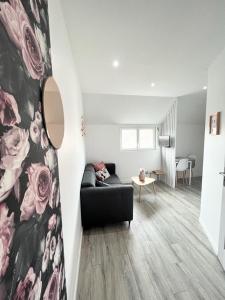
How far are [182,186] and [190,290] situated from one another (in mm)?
3304

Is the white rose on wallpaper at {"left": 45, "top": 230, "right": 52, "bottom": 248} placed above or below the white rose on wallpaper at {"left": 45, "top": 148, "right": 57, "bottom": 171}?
below

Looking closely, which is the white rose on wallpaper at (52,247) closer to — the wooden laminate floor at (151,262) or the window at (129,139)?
the wooden laminate floor at (151,262)

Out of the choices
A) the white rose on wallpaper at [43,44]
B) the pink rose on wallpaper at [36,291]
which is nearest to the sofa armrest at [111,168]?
the white rose on wallpaper at [43,44]

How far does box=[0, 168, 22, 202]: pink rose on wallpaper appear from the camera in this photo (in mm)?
404

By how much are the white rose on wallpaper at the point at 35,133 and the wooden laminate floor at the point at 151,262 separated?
1.70 meters

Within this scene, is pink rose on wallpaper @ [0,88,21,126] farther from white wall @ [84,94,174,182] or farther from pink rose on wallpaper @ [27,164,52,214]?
white wall @ [84,94,174,182]

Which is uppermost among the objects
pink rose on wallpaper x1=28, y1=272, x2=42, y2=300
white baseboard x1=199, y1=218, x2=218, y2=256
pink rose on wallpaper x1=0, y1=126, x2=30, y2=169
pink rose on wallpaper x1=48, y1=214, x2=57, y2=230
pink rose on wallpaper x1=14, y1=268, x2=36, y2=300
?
pink rose on wallpaper x1=0, y1=126, x2=30, y2=169

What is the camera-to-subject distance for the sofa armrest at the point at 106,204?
2.45 m

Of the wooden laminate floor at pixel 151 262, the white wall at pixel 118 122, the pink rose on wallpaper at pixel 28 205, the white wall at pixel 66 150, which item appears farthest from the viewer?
the white wall at pixel 118 122

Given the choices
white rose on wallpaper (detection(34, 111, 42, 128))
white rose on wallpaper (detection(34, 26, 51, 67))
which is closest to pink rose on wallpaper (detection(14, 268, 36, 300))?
white rose on wallpaper (detection(34, 111, 42, 128))

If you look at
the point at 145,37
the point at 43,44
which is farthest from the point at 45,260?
the point at 145,37

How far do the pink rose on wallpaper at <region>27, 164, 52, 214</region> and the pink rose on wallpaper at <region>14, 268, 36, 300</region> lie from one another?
21cm

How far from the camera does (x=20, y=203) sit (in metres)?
0.50

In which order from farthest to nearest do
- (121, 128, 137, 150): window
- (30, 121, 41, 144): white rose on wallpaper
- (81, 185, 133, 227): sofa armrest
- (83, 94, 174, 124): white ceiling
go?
(121, 128, 137, 150): window < (83, 94, 174, 124): white ceiling < (81, 185, 133, 227): sofa armrest < (30, 121, 41, 144): white rose on wallpaper
